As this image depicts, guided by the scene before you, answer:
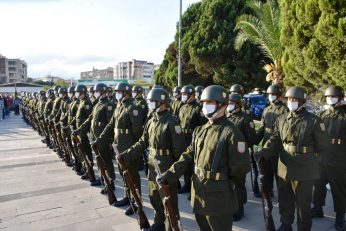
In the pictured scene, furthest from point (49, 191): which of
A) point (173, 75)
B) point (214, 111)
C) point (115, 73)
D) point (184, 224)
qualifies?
point (115, 73)

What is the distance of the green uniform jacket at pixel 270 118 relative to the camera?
20.0 feet

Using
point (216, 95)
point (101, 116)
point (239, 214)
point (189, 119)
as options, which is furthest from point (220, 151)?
point (101, 116)

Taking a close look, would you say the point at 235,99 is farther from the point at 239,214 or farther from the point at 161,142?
the point at 161,142

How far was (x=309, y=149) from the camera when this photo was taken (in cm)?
448

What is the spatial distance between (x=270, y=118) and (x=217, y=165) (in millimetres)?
3241

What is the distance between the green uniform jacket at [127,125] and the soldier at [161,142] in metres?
1.31

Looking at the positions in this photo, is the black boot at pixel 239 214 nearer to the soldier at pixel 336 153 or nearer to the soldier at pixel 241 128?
the soldier at pixel 241 128

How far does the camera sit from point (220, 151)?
3252 millimetres

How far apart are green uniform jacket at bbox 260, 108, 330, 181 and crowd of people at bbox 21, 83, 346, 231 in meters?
0.01

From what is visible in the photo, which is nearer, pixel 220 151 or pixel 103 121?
pixel 220 151

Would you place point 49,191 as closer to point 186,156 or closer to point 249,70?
point 186,156

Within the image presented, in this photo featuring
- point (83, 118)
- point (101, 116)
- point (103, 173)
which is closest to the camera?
point (103, 173)

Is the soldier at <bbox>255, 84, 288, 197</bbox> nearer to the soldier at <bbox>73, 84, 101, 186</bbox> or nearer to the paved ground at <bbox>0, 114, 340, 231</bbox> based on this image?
the paved ground at <bbox>0, 114, 340, 231</bbox>

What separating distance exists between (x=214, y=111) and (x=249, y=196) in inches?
150
